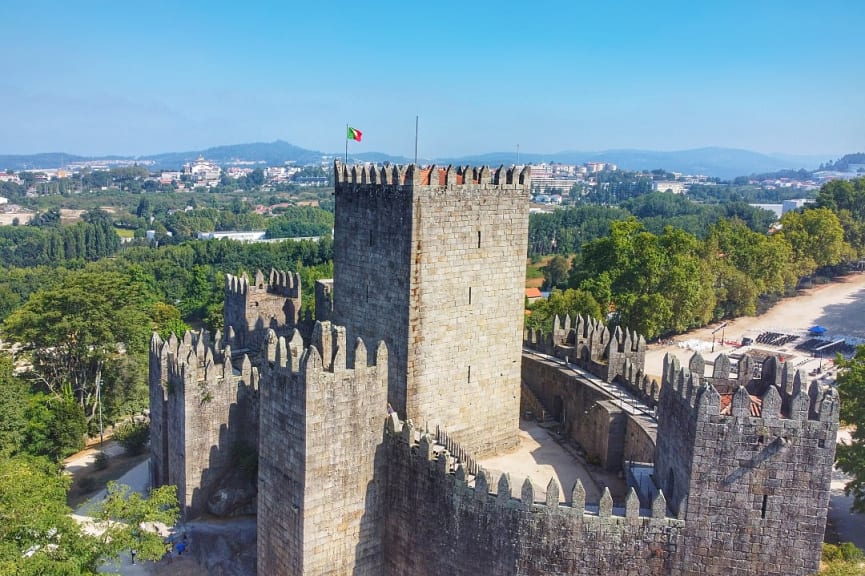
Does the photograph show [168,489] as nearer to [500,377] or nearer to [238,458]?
[238,458]

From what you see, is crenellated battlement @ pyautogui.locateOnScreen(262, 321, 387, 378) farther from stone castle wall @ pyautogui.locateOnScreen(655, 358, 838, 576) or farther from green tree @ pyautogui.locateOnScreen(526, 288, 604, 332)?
green tree @ pyautogui.locateOnScreen(526, 288, 604, 332)

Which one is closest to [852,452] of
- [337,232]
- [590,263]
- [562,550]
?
[562,550]

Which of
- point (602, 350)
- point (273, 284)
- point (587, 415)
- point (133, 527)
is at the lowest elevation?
point (133, 527)

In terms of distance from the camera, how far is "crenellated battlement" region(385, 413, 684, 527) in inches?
702

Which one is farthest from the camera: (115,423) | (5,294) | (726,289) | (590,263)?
(5,294)

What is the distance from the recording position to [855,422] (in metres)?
27.6

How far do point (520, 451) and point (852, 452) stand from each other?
12457mm

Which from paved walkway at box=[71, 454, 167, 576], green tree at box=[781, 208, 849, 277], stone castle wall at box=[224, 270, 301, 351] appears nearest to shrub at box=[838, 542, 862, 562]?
paved walkway at box=[71, 454, 167, 576]

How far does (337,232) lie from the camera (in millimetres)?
24906

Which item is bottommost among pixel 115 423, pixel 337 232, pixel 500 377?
pixel 115 423

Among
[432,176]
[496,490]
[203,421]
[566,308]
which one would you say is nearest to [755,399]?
[496,490]

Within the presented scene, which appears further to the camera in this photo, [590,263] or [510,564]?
[590,263]

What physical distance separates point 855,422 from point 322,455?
21.4m

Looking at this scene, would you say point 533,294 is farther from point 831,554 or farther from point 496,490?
point 496,490
